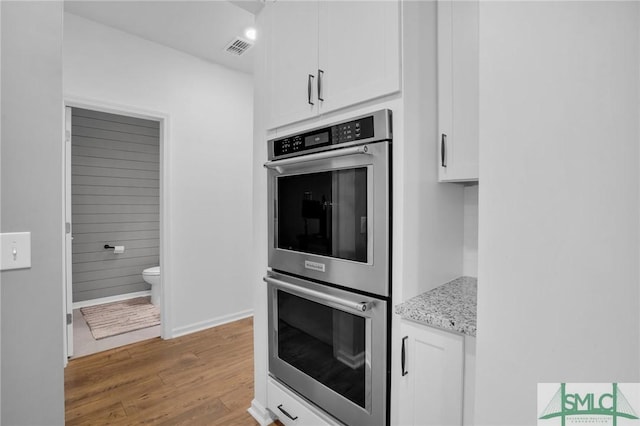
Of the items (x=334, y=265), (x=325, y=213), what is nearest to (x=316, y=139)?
(x=325, y=213)

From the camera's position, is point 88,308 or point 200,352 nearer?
point 200,352

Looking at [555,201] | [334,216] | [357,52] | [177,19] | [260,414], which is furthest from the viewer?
[177,19]

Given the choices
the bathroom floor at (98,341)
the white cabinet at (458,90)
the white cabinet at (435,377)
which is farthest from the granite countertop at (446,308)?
the bathroom floor at (98,341)

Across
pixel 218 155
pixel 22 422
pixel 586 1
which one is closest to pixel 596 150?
→ pixel 586 1

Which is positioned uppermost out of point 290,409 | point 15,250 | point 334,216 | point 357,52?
point 357,52

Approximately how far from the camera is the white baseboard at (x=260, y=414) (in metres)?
1.81

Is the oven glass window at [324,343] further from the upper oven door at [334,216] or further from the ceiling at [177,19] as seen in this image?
the ceiling at [177,19]

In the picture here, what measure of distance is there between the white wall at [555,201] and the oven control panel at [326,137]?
1.68 feet

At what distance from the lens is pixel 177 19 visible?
2.57m

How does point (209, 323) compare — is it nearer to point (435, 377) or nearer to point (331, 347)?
point (331, 347)

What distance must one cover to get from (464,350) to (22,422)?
1.41 metres

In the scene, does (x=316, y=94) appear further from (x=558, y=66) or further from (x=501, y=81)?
(x=558, y=66)

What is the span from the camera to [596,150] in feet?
2.07

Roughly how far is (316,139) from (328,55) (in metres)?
0.36
